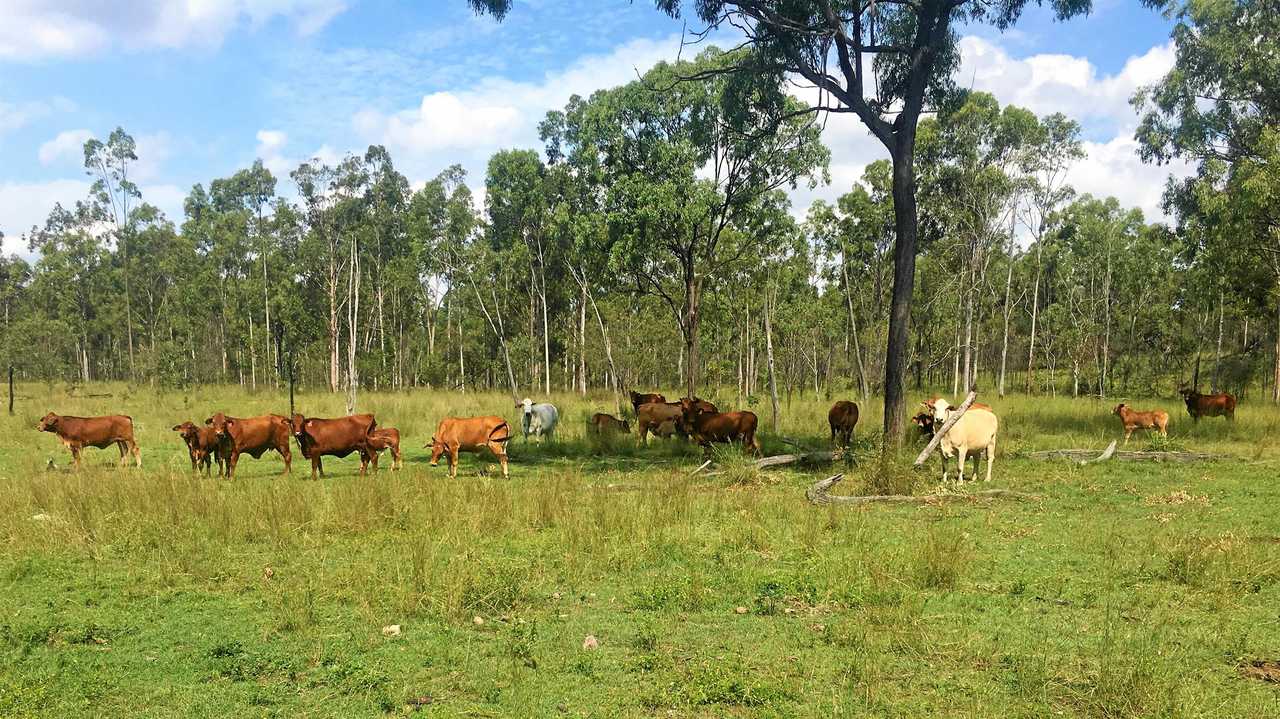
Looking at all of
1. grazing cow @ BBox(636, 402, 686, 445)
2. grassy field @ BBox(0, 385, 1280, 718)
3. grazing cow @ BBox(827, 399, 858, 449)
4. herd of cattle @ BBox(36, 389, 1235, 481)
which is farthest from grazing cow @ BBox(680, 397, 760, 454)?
grassy field @ BBox(0, 385, 1280, 718)

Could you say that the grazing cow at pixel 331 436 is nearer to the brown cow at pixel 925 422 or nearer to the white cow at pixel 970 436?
the white cow at pixel 970 436

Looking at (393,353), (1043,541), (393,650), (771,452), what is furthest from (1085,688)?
(393,353)

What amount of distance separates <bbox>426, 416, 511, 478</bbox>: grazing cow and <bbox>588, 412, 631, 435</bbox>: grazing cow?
5.29 metres

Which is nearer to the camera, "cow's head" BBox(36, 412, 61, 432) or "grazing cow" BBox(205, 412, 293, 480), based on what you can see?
"grazing cow" BBox(205, 412, 293, 480)

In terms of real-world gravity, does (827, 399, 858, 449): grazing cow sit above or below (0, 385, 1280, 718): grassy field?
above

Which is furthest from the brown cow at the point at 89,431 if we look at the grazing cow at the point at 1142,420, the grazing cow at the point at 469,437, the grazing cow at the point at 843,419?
the grazing cow at the point at 1142,420

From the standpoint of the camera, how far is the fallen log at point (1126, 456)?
14.0 m

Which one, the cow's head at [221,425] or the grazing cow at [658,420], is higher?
the cow's head at [221,425]

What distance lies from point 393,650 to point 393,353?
49.9 metres

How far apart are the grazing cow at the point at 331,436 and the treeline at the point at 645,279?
11679 millimetres

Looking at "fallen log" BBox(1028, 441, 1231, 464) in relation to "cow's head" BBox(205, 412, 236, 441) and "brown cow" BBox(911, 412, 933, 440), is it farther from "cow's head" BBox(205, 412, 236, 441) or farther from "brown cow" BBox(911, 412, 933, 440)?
"cow's head" BBox(205, 412, 236, 441)

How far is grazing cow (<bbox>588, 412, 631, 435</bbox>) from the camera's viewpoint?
64.1ft

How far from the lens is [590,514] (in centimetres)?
900

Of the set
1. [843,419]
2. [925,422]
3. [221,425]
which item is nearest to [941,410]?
[925,422]
